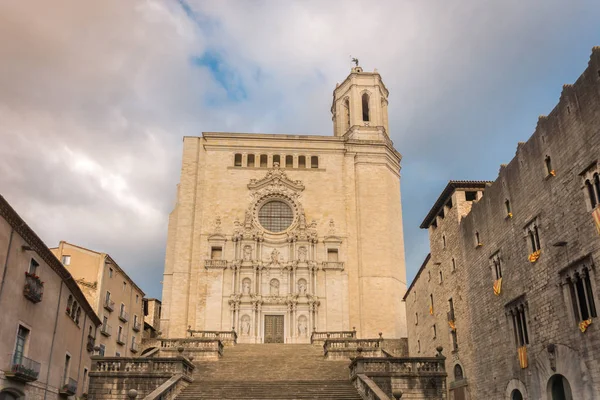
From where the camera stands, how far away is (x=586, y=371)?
15.5 m

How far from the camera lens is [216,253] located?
39.1 metres

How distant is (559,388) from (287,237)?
78.9 ft

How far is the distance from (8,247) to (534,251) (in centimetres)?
1799

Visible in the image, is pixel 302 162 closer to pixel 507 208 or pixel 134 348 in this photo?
pixel 134 348

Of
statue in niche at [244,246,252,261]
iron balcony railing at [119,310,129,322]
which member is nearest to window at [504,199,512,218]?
statue in niche at [244,246,252,261]

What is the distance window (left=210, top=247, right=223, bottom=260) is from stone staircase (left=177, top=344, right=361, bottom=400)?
12043 millimetres

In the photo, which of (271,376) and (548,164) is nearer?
(548,164)

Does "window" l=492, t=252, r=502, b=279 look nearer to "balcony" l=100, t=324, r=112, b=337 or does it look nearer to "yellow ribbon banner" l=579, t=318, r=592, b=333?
"yellow ribbon banner" l=579, t=318, r=592, b=333

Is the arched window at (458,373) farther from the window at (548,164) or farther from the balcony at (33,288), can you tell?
the balcony at (33,288)

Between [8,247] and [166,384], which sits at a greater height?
[8,247]

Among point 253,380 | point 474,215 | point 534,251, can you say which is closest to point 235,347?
point 253,380

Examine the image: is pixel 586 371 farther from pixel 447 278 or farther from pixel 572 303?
pixel 447 278

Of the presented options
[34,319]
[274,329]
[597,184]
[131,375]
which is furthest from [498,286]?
[274,329]

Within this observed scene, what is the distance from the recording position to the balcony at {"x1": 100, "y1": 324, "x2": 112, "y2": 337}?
33431mm
